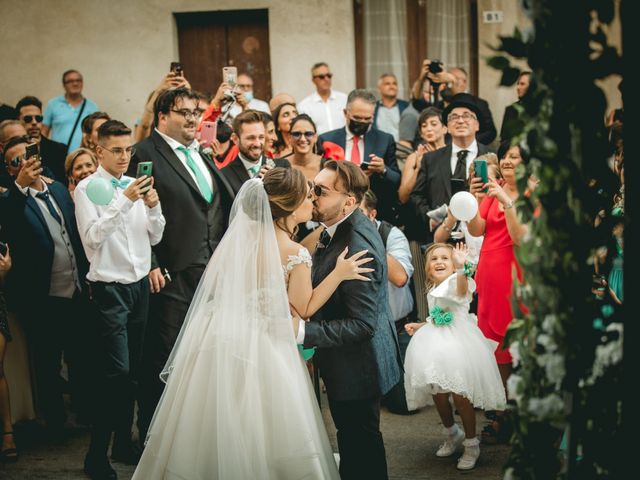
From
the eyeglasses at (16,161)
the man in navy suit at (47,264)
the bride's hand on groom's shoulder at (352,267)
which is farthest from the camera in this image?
the eyeglasses at (16,161)

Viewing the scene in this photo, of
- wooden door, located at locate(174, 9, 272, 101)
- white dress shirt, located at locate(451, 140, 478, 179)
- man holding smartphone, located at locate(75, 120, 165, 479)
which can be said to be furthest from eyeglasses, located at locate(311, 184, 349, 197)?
wooden door, located at locate(174, 9, 272, 101)

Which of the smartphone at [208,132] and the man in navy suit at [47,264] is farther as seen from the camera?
the smartphone at [208,132]

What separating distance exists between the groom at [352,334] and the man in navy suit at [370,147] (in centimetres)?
274

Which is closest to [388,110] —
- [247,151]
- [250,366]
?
[247,151]

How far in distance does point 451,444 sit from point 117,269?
247cm

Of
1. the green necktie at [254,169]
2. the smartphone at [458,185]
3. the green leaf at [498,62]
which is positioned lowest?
the smartphone at [458,185]

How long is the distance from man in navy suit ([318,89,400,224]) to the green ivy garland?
14.7ft

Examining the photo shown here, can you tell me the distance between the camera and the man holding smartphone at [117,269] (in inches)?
199

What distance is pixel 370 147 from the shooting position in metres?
7.57

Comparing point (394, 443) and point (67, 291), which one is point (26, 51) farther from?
point (394, 443)

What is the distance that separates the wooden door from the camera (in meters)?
10.6

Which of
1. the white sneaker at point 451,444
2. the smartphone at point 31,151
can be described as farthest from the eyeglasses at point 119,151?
the white sneaker at point 451,444

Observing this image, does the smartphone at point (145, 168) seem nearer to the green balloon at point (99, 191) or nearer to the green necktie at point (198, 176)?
the green balloon at point (99, 191)

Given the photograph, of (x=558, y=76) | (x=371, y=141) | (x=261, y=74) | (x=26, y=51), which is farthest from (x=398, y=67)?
(x=558, y=76)
